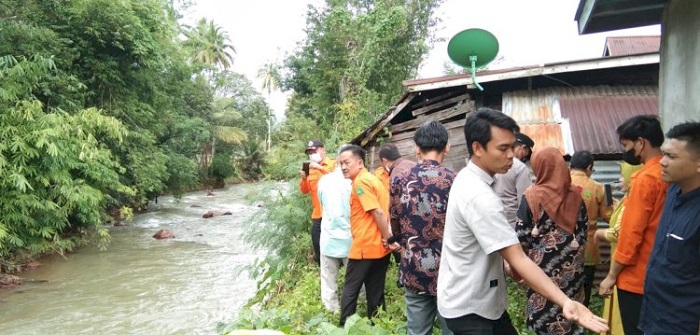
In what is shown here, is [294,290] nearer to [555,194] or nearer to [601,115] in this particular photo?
[555,194]

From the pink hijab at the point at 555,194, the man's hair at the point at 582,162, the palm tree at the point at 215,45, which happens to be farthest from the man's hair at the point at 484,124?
the palm tree at the point at 215,45

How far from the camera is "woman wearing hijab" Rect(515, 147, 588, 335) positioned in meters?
2.92

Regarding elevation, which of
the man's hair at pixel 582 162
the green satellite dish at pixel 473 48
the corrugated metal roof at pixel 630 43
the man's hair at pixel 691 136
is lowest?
the man's hair at pixel 582 162

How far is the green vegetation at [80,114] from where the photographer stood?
351 inches

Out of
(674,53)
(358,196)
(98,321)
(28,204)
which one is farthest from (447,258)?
(28,204)

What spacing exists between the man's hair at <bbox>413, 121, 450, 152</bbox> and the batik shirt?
106 mm

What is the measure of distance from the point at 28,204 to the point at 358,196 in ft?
26.4

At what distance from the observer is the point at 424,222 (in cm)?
288

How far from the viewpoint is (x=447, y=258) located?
213 cm

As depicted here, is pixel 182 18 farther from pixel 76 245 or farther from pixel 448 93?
pixel 448 93

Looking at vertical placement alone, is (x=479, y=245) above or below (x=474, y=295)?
above

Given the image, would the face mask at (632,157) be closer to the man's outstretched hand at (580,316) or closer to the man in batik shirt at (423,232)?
the man in batik shirt at (423,232)

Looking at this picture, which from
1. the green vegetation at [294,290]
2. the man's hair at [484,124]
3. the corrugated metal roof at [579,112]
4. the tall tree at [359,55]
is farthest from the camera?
the tall tree at [359,55]

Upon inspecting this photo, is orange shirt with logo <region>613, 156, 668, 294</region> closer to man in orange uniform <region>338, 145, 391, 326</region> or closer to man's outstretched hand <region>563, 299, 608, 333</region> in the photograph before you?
man's outstretched hand <region>563, 299, 608, 333</region>
